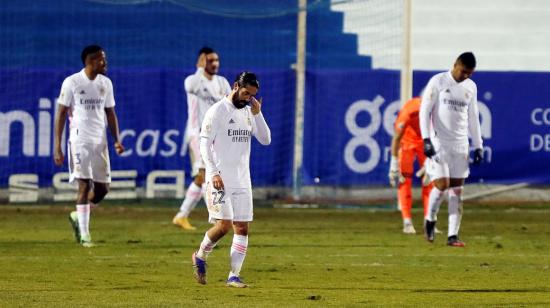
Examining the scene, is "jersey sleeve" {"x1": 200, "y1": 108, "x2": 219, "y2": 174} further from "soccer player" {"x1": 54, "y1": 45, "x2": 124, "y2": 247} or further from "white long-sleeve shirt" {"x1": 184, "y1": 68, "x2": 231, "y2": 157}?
"white long-sleeve shirt" {"x1": 184, "y1": 68, "x2": 231, "y2": 157}

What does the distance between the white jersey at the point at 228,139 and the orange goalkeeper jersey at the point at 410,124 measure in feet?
21.2

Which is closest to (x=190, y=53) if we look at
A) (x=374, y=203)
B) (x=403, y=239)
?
(x=374, y=203)

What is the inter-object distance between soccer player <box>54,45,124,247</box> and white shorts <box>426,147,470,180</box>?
389 cm

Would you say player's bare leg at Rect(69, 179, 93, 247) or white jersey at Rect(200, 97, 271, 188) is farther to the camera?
player's bare leg at Rect(69, 179, 93, 247)

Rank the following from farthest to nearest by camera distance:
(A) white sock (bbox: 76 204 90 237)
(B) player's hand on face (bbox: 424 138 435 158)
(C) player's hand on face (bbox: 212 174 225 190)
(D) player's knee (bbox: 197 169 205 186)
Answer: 1. (D) player's knee (bbox: 197 169 205 186)
2. (B) player's hand on face (bbox: 424 138 435 158)
3. (A) white sock (bbox: 76 204 90 237)
4. (C) player's hand on face (bbox: 212 174 225 190)

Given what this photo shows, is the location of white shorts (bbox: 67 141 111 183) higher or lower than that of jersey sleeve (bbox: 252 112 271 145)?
lower

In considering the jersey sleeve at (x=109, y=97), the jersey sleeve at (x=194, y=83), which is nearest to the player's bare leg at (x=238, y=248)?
the jersey sleeve at (x=109, y=97)

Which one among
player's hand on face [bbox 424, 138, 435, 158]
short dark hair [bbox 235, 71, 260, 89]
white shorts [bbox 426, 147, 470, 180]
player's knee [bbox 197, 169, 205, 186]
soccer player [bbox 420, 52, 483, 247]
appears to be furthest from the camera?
player's knee [bbox 197, 169, 205, 186]

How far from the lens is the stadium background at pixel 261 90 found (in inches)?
931

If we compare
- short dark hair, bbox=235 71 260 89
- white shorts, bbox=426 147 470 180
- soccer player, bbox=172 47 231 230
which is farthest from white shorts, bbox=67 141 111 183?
short dark hair, bbox=235 71 260 89

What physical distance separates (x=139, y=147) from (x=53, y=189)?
1.58 meters

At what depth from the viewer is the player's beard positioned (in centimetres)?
1329

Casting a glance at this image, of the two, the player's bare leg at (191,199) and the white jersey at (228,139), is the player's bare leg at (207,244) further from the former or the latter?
the player's bare leg at (191,199)

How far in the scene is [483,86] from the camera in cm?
2520
